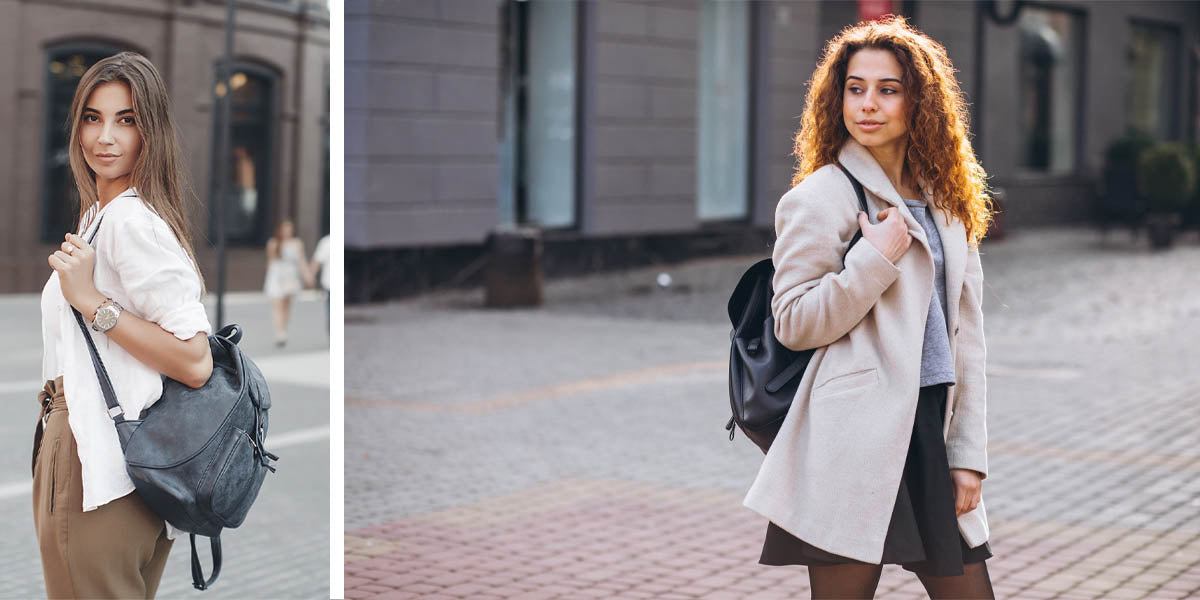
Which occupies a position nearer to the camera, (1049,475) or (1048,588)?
(1048,588)

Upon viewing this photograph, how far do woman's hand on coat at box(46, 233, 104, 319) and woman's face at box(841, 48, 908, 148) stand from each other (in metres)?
A: 1.63

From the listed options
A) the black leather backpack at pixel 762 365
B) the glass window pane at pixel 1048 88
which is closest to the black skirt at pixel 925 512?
the black leather backpack at pixel 762 365

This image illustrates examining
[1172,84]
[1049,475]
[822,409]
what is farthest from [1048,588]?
[1172,84]

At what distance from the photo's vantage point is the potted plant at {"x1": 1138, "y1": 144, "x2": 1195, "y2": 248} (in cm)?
2211

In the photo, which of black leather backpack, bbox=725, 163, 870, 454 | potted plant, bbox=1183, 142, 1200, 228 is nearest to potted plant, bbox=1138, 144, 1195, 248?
potted plant, bbox=1183, 142, 1200, 228

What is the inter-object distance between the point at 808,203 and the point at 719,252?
55.9 ft

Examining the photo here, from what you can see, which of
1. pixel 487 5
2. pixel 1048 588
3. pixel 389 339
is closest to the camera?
pixel 1048 588

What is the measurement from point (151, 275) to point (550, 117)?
15513mm

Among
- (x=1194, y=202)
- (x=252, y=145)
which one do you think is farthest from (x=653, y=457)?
(x=1194, y=202)

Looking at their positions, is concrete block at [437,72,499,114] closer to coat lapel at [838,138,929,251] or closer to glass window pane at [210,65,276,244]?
glass window pane at [210,65,276,244]

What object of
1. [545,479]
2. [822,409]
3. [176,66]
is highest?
[176,66]

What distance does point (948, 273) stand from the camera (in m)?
3.27

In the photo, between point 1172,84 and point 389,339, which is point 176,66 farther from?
point 1172,84

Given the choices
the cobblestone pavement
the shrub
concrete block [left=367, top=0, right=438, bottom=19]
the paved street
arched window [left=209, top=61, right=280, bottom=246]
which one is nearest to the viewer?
the cobblestone pavement
